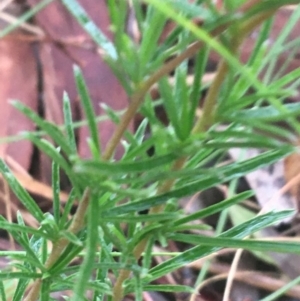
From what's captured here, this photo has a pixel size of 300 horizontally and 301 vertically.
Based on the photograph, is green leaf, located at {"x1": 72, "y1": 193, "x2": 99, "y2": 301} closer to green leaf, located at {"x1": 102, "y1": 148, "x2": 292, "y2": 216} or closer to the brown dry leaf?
green leaf, located at {"x1": 102, "y1": 148, "x2": 292, "y2": 216}

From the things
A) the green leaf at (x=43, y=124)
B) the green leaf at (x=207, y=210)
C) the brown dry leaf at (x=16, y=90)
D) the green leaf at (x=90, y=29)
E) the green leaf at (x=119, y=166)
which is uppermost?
the brown dry leaf at (x=16, y=90)

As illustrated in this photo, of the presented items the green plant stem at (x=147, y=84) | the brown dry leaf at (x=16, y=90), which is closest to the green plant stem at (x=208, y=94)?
the green plant stem at (x=147, y=84)

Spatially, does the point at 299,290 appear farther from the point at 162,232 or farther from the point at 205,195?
the point at 162,232

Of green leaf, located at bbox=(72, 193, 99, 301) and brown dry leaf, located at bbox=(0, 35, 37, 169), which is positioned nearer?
green leaf, located at bbox=(72, 193, 99, 301)

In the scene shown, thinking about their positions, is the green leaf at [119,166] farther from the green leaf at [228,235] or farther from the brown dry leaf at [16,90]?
the brown dry leaf at [16,90]

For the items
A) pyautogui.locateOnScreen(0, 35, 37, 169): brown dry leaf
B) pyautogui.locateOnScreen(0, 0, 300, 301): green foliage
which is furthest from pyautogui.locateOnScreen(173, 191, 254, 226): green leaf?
pyautogui.locateOnScreen(0, 35, 37, 169): brown dry leaf

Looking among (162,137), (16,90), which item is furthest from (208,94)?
(16,90)

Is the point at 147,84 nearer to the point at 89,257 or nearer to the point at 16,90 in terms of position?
the point at 89,257

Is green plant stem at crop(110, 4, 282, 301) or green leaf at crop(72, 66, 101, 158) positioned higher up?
green leaf at crop(72, 66, 101, 158)

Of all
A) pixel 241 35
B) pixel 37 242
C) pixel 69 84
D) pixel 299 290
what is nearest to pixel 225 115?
pixel 241 35
